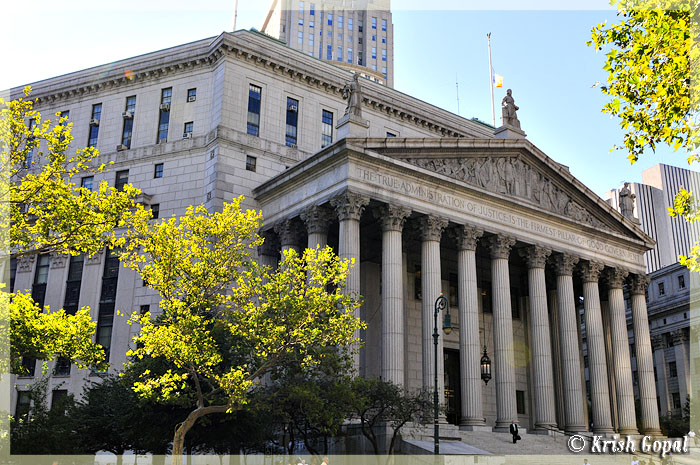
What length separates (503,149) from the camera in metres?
43.1

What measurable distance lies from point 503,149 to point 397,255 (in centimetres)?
1180

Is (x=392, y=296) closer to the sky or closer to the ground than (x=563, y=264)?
closer to the ground

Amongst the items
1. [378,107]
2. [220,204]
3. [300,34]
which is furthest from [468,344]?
[300,34]

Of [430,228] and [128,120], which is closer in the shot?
[430,228]

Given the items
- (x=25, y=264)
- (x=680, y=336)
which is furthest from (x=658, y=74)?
(x=680, y=336)

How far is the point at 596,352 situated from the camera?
1784 inches

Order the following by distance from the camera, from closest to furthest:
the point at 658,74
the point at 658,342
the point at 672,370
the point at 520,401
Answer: the point at 658,74
the point at 520,401
the point at 672,370
the point at 658,342

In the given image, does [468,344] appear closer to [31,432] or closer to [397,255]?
[397,255]

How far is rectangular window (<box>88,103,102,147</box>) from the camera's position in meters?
51.0

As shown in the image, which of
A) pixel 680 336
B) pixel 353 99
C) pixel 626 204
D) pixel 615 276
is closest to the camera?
pixel 353 99

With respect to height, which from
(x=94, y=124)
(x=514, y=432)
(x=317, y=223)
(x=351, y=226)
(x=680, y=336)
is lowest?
(x=514, y=432)

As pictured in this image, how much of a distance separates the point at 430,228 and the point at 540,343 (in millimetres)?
10933

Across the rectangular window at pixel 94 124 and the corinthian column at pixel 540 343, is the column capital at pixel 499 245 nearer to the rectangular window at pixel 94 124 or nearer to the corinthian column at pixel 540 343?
the corinthian column at pixel 540 343

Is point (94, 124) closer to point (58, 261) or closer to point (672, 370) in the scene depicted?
point (58, 261)
